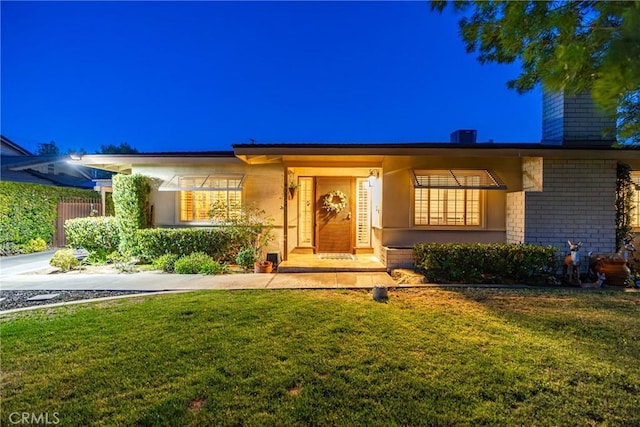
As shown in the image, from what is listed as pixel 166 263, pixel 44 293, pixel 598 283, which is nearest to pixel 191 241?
pixel 166 263

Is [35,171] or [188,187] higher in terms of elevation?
[35,171]

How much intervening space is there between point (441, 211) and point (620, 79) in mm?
6844

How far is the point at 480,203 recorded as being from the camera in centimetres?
885

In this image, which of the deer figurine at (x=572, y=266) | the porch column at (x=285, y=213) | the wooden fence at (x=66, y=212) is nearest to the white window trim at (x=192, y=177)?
the porch column at (x=285, y=213)

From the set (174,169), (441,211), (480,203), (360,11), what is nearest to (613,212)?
(480,203)

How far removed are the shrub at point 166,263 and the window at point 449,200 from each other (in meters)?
6.97

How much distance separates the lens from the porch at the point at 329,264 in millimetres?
8203

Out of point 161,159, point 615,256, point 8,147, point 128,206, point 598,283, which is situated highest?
point 8,147

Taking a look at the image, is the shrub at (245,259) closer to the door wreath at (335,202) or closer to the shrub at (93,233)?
the door wreath at (335,202)

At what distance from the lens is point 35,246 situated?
477 inches

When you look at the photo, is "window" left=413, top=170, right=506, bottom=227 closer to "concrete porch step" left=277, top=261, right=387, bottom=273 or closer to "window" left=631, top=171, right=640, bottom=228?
"concrete porch step" left=277, top=261, right=387, bottom=273

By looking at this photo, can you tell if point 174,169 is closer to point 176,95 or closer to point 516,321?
point 516,321

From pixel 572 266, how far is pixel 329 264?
5.88m

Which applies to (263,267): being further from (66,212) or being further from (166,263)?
(66,212)
